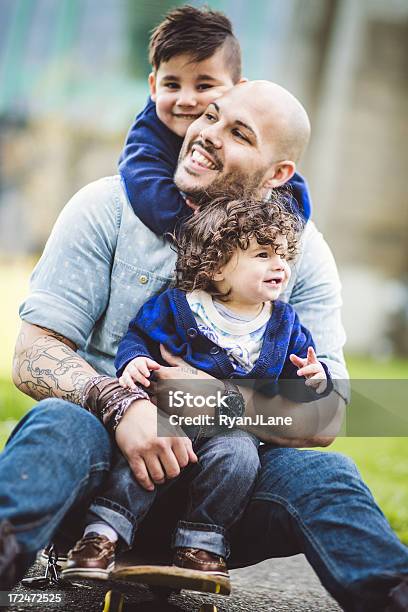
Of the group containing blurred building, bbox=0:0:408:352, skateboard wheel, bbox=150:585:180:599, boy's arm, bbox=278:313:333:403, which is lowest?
skateboard wheel, bbox=150:585:180:599

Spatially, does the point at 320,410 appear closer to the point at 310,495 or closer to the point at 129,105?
the point at 310,495

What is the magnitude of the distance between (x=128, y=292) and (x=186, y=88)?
68 centimetres

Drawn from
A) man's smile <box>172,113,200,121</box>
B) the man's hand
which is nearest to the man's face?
man's smile <box>172,113,200,121</box>

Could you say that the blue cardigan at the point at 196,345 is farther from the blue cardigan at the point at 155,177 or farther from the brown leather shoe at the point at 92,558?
the brown leather shoe at the point at 92,558

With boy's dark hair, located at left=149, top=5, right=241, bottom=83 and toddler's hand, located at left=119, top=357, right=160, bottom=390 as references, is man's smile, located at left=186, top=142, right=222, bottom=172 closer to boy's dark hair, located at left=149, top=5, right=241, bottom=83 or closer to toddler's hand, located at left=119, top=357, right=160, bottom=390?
boy's dark hair, located at left=149, top=5, right=241, bottom=83

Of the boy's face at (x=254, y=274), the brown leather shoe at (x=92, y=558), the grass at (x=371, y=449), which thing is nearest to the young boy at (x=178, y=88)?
the boy's face at (x=254, y=274)

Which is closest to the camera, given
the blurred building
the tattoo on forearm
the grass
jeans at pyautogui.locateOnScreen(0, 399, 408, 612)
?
jeans at pyautogui.locateOnScreen(0, 399, 408, 612)

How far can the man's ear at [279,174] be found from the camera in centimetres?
271

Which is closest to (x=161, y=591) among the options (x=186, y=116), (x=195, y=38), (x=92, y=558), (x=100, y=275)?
(x=92, y=558)

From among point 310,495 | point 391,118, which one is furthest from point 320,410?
point 391,118

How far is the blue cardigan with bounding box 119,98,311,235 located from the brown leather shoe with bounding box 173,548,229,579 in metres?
0.91

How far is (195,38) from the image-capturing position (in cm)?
285

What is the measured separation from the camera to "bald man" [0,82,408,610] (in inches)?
79.5

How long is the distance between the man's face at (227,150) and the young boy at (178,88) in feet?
0.31
